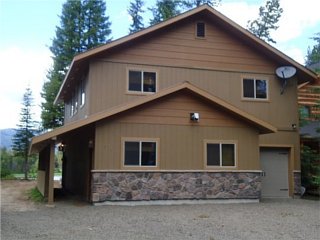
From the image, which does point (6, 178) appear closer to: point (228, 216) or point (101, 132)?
point (101, 132)

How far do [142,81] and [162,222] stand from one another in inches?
274

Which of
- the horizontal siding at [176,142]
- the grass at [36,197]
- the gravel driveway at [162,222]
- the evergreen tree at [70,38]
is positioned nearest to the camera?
the gravel driveway at [162,222]

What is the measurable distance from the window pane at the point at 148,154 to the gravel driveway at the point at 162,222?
1.58 m

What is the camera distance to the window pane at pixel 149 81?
1563cm

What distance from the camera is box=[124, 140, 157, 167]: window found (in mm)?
13469

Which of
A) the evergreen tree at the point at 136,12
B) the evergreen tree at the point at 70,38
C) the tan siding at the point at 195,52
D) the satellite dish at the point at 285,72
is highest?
the evergreen tree at the point at 136,12

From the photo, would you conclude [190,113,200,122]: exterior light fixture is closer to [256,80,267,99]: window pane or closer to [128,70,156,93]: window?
[128,70,156,93]: window

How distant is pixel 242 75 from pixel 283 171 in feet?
14.0

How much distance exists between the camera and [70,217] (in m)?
10.4

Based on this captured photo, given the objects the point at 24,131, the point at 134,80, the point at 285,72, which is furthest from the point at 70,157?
the point at 24,131

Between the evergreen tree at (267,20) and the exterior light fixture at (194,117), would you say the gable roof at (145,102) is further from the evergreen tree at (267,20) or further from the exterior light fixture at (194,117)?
the evergreen tree at (267,20)

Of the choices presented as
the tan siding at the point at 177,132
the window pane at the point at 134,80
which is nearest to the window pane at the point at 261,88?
the tan siding at the point at 177,132

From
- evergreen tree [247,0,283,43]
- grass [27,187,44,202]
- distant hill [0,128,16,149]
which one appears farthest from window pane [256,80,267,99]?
distant hill [0,128,16,149]

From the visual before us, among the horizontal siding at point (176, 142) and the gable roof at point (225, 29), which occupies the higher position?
the gable roof at point (225, 29)
